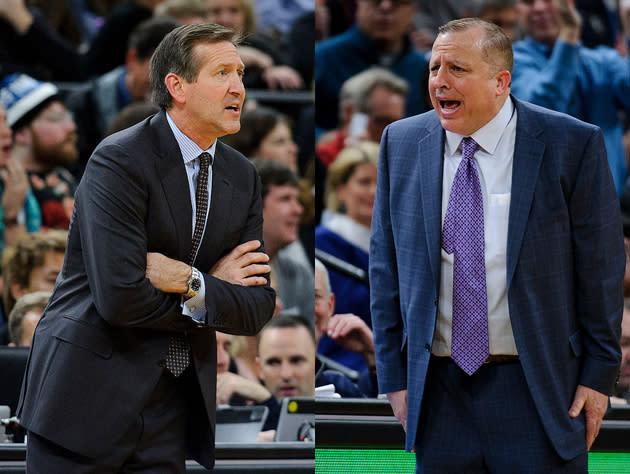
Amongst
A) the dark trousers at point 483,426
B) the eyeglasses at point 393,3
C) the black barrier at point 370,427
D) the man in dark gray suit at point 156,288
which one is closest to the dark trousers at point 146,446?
the man in dark gray suit at point 156,288

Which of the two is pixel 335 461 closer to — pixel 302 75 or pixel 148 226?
pixel 148 226

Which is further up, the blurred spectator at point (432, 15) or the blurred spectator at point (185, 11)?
the blurred spectator at point (185, 11)

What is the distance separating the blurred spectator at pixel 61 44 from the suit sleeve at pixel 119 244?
10.6 ft

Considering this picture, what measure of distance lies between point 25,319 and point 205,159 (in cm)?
176

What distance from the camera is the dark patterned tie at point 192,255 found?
2.09 metres

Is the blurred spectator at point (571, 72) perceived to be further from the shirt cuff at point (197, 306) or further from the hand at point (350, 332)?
the shirt cuff at point (197, 306)

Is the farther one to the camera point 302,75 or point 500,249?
point 302,75

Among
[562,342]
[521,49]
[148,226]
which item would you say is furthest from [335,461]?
[521,49]

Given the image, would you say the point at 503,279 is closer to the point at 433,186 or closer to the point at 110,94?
the point at 433,186

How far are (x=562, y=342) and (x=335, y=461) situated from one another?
128 cm

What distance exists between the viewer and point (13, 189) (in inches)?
173

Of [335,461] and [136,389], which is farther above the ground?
[136,389]

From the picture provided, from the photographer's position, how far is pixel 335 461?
3.20 metres

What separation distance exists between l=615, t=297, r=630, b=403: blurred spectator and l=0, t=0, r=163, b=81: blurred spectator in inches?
129
